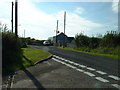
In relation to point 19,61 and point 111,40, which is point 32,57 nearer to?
point 19,61

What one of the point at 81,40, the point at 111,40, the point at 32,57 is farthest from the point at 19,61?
the point at 81,40

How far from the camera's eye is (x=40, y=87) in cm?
646

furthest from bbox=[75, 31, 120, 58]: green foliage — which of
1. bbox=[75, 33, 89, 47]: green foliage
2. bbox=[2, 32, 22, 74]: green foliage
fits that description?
bbox=[2, 32, 22, 74]: green foliage

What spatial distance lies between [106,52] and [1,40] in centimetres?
1740

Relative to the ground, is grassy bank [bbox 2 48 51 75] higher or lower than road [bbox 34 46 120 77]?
higher

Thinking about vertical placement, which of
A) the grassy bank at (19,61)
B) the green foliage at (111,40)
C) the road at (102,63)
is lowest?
the road at (102,63)

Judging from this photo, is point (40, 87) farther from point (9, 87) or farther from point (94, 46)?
point (94, 46)

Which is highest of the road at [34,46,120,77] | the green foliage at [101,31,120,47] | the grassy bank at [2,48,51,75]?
the green foliage at [101,31,120,47]

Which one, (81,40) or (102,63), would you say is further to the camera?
(81,40)

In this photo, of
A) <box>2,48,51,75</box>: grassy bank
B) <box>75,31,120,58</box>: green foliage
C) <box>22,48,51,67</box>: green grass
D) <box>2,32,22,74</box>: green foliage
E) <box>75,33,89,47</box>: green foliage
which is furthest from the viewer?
<box>75,33,89,47</box>: green foliage

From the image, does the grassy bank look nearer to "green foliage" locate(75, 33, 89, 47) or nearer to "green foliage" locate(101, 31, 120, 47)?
"green foliage" locate(101, 31, 120, 47)

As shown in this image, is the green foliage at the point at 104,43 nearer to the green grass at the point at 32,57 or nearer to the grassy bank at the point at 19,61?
the green grass at the point at 32,57

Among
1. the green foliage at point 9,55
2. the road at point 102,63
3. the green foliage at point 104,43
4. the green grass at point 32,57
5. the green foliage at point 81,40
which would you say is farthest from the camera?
the green foliage at point 81,40

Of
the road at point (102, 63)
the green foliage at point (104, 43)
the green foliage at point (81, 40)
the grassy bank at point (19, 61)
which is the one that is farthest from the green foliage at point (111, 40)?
the grassy bank at point (19, 61)
